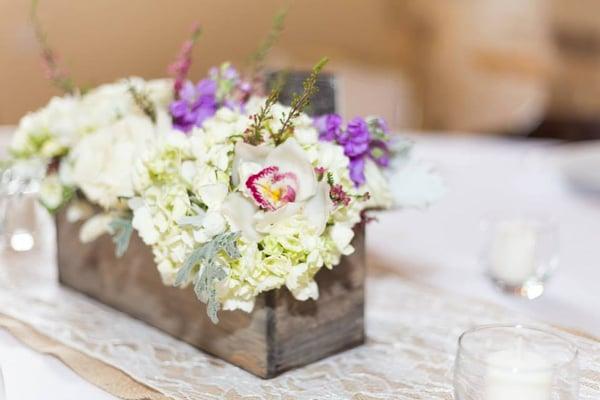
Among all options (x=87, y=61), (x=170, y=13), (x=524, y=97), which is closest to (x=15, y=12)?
(x=87, y=61)

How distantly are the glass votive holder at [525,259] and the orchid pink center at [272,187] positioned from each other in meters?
0.57

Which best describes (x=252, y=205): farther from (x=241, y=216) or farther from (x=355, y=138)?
(x=355, y=138)

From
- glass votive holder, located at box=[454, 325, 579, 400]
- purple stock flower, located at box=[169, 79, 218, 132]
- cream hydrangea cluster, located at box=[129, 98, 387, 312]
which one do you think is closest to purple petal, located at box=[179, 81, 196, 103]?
purple stock flower, located at box=[169, 79, 218, 132]

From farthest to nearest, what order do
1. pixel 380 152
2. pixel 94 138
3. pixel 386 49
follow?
pixel 386 49 < pixel 94 138 < pixel 380 152

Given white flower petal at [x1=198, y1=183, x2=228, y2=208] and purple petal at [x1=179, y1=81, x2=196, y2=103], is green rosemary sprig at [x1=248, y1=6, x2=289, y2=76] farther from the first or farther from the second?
white flower petal at [x1=198, y1=183, x2=228, y2=208]

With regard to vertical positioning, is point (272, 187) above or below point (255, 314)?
above

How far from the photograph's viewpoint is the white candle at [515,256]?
1.29 meters

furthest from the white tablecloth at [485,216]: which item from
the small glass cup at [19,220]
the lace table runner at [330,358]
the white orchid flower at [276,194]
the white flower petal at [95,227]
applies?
the small glass cup at [19,220]

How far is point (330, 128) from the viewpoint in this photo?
0.95m

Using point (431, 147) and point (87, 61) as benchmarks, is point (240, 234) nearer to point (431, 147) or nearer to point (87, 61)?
point (431, 147)

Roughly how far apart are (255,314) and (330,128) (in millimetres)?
217

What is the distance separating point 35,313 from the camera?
3.85 feet

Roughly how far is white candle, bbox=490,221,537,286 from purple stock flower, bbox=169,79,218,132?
1.70ft

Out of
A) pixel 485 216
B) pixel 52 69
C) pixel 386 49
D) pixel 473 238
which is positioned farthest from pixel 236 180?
pixel 386 49
